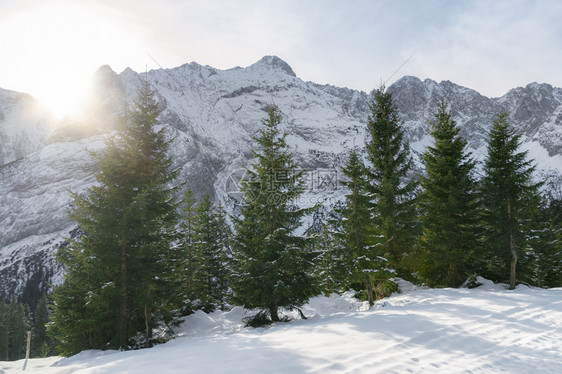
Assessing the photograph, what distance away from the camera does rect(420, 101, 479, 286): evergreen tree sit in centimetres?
1622

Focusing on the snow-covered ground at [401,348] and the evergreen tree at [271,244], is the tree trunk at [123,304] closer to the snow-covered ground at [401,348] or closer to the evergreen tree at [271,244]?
the snow-covered ground at [401,348]

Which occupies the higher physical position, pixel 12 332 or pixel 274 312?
pixel 274 312

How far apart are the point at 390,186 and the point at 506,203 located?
253 inches

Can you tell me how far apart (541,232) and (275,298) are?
3206 centimetres

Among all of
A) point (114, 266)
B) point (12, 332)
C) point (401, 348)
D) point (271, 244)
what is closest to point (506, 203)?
point (271, 244)

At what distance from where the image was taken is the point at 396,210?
17.5 m

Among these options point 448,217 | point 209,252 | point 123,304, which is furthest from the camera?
point 209,252

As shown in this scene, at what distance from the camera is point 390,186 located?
1730 centimetres

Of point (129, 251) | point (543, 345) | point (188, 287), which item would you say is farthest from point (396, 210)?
Answer: point (188, 287)

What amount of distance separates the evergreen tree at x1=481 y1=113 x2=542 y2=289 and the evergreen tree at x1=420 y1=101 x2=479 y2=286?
87cm

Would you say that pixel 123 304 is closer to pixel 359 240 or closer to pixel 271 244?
pixel 271 244

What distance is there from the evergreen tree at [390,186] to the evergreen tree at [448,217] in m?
1.00

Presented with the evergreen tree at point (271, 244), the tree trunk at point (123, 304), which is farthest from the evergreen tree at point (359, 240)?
the tree trunk at point (123, 304)

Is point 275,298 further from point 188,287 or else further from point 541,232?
point 541,232
